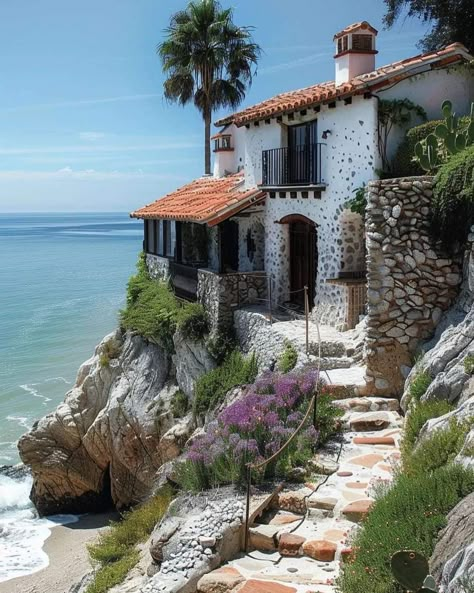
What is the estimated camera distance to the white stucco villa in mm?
16484

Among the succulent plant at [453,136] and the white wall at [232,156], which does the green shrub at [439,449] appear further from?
the white wall at [232,156]

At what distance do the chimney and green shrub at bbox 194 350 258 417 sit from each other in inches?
304

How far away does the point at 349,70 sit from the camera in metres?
17.8

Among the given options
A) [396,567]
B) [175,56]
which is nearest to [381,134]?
[396,567]

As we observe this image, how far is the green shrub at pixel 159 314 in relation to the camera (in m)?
19.6

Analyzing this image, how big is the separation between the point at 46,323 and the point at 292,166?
37.7 metres

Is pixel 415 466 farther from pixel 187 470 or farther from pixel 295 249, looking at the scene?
pixel 295 249

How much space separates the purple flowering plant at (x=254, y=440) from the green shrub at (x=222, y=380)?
4.62m

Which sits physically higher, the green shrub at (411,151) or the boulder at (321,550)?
the green shrub at (411,151)

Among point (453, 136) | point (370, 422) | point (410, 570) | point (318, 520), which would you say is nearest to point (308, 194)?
point (453, 136)

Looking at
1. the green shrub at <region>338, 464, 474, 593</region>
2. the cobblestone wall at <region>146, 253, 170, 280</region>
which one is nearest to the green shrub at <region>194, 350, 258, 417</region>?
the cobblestone wall at <region>146, 253, 170, 280</region>

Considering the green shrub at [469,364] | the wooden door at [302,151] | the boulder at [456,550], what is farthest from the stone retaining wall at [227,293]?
the boulder at [456,550]

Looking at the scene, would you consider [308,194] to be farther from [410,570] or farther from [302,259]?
[410,570]

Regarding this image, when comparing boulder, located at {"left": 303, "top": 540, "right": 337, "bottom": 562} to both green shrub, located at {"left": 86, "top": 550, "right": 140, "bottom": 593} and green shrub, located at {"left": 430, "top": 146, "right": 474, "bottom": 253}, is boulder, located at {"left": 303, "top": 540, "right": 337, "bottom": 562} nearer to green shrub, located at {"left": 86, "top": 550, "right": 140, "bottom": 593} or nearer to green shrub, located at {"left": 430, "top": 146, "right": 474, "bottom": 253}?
green shrub, located at {"left": 86, "top": 550, "right": 140, "bottom": 593}
